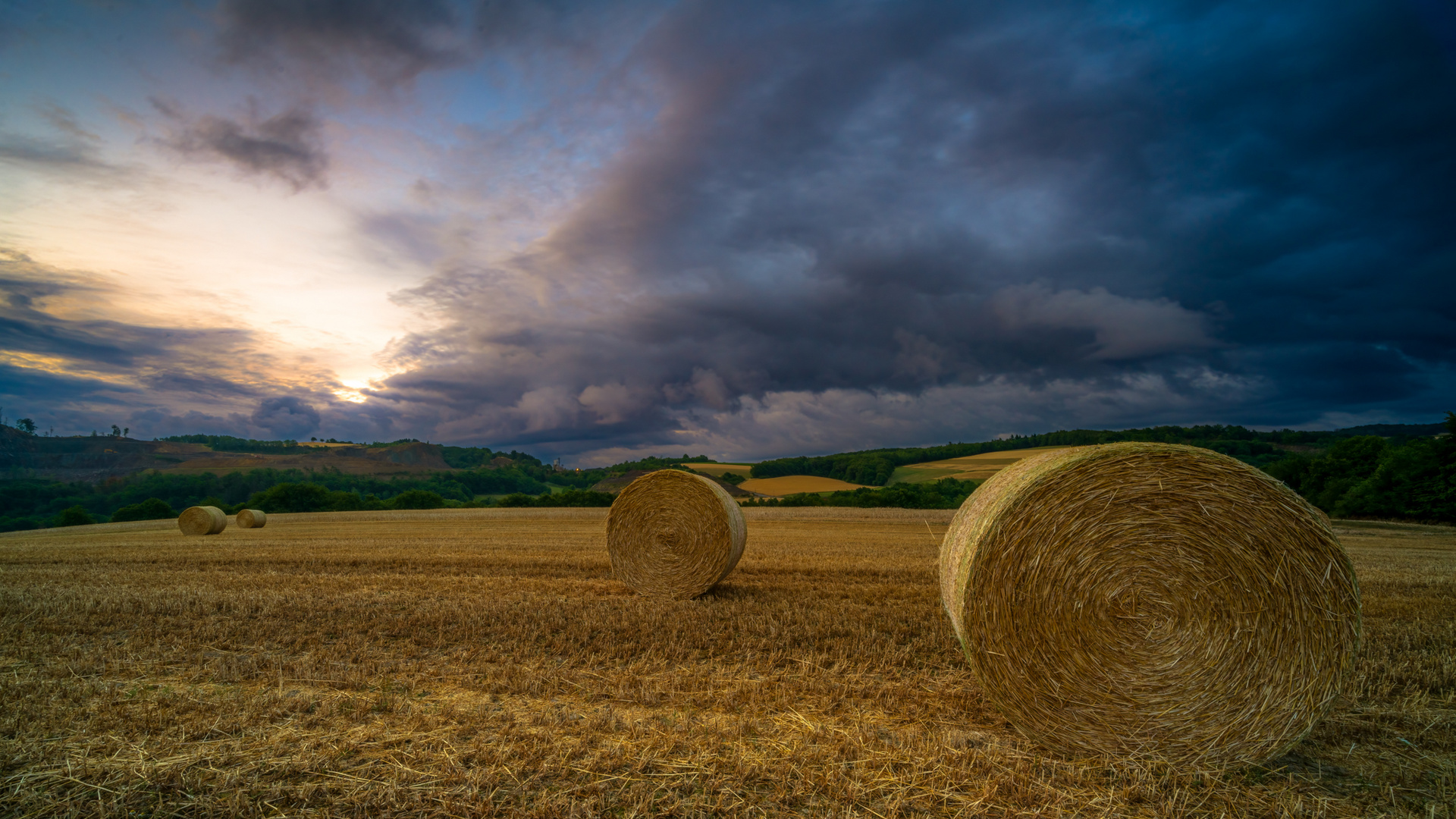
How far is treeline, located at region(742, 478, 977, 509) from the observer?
3897cm

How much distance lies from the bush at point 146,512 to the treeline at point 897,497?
3993cm

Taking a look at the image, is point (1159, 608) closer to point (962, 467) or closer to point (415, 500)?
point (962, 467)

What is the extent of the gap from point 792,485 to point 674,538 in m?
35.5

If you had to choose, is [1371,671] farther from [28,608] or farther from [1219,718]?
[28,608]

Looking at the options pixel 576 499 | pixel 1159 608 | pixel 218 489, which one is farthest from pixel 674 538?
pixel 218 489

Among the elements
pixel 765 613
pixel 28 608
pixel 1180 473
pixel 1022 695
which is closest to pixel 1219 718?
pixel 1022 695

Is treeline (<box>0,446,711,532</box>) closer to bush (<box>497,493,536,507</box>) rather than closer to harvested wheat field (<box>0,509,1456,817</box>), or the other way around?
bush (<box>497,493,536,507</box>)

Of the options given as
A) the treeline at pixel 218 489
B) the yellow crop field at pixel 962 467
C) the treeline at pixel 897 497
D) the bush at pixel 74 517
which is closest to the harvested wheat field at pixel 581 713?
the treeline at pixel 897 497

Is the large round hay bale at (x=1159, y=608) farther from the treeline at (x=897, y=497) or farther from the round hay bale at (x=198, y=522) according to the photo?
the treeline at (x=897, y=497)

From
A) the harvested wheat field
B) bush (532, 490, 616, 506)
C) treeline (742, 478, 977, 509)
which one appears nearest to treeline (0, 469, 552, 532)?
bush (532, 490, 616, 506)

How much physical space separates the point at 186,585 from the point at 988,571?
11.7 m

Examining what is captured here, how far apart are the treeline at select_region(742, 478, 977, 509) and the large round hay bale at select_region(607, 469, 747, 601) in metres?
28.5

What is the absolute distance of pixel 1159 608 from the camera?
4.00 metres

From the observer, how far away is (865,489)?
136 feet
